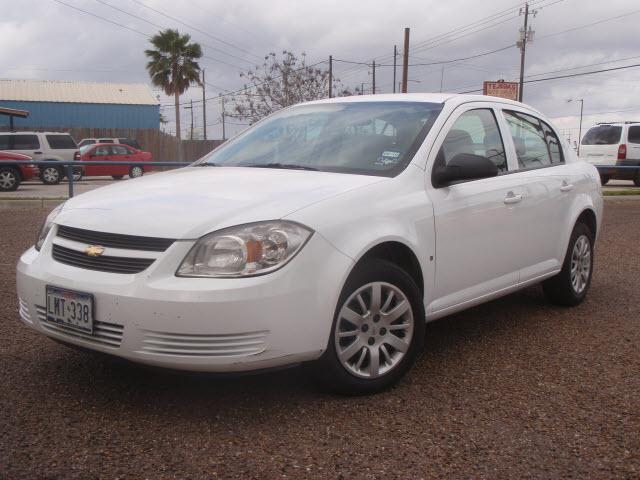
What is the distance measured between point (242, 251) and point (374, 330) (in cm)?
87

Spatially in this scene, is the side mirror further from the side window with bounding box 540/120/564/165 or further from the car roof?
the side window with bounding box 540/120/564/165

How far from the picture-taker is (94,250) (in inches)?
129

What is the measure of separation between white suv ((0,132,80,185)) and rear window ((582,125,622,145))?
16172 millimetres

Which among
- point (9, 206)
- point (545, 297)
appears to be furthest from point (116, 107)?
point (545, 297)

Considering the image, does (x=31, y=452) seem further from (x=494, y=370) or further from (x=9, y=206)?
(x=9, y=206)

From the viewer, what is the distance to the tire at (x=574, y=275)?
5504 mm

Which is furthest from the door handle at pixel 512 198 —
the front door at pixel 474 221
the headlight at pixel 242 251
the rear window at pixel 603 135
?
the rear window at pixel 603 135

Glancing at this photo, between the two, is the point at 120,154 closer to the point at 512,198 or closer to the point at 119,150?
the point at 119,150

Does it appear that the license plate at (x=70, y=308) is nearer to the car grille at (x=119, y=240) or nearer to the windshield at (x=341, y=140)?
the car grille at (x=119, y=240)

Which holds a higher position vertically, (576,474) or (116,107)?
(116,107)

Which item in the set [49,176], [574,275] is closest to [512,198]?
[574,275]

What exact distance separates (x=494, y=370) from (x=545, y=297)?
1.91 meters

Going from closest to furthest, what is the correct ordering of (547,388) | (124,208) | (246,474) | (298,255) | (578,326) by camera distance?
(246,474) < (298,255) < (124,208) < (547,388) < (578,326)

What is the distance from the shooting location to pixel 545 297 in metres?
5.80
